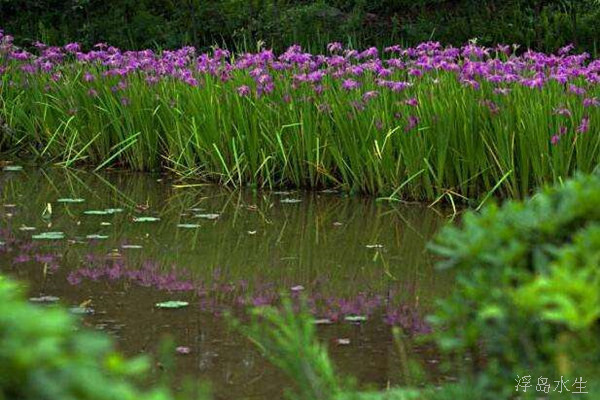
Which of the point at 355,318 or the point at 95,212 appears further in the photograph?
the point at 95,212

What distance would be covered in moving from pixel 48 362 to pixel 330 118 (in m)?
6.60

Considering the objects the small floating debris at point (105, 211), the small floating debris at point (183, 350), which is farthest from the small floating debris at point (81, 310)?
the small floating debris at point (105, 211)

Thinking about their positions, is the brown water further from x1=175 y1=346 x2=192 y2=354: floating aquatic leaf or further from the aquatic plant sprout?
the aquatic plant sprout

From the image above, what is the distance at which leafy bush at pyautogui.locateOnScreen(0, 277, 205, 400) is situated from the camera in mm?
1452

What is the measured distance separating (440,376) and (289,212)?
335 cm

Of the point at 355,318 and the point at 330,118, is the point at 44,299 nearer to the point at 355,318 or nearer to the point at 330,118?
the point at 355,318

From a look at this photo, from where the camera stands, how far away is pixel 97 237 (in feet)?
21.2

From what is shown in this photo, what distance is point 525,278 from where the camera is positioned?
7.23ft

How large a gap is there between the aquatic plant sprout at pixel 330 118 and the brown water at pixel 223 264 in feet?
1.06

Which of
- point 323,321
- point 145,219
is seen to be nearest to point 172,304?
point 323,321

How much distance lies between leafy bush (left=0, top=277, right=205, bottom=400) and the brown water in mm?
2358

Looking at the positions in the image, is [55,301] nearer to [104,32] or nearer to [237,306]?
[237,306]

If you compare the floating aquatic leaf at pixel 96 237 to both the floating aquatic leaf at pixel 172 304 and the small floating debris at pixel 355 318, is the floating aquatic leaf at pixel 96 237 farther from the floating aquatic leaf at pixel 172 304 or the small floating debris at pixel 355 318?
the small floating debris at pixel 355 318

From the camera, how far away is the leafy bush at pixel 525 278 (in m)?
2.11
